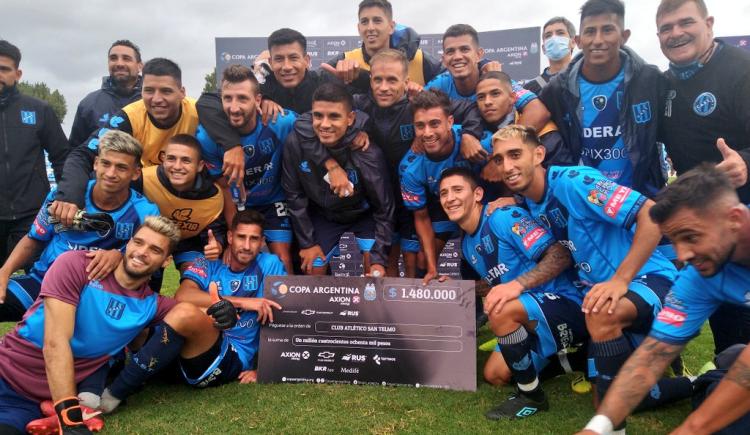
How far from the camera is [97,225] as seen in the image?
3871 mm

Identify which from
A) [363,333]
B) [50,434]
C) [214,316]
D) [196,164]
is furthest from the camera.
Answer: [196,164]

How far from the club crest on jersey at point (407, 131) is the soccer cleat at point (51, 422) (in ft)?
10.7

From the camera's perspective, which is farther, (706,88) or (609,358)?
(706,88)

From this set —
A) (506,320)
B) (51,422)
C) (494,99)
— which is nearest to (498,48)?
(494,99)

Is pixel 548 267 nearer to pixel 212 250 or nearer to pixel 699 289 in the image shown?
pixel 699 289

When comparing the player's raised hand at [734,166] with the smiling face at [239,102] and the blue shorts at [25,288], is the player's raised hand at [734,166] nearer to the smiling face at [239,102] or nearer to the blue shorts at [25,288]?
the smiling face at [239,102]

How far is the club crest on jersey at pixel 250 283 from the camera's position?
423 centimetres

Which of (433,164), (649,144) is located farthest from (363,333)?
(649,144)

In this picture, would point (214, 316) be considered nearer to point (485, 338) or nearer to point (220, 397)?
point (220, 397)

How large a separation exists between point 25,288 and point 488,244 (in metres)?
3.69

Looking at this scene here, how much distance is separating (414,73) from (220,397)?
12.9 ft

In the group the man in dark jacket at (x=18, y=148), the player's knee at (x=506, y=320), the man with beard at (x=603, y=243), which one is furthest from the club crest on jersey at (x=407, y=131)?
the man in dark jacket at (x=18, y=148)

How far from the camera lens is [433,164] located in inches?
180

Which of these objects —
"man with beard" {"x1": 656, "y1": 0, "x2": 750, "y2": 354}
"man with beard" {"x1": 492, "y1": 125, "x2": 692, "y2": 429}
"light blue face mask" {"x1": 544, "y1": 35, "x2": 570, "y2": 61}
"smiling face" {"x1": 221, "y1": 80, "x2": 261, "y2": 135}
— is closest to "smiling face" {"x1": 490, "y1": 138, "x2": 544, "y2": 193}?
"man with beard" {"x1": 492, "y1": 125, "x2": 692, "y2": 429}
